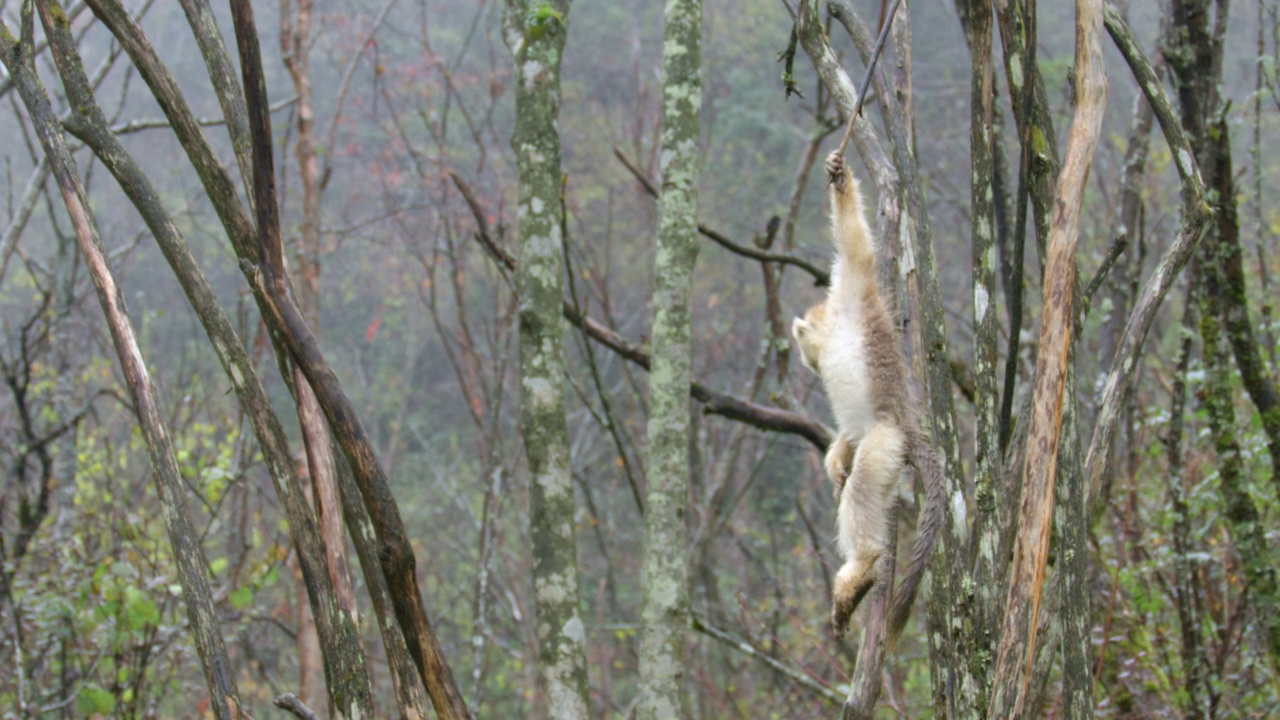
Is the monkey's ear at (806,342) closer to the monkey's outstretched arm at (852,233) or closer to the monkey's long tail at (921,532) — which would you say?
the monkey's outstretched arm at (852,233)

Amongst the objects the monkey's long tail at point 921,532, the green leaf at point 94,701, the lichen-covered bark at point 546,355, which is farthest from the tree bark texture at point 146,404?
the green leaf at point 94,701

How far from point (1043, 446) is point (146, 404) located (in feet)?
4.08

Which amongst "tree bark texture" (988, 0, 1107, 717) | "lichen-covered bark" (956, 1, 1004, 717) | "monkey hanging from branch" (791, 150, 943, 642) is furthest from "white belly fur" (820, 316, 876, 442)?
"tree bark texture" (988, 0, 1107, 717)

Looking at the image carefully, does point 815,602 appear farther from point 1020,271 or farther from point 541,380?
point 1020,271

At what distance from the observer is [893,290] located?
7.06ft

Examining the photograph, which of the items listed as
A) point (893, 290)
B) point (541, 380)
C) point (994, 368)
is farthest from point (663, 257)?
point (994, 368)

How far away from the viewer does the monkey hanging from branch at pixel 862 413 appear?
1.84 metres

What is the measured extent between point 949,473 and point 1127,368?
28 cm

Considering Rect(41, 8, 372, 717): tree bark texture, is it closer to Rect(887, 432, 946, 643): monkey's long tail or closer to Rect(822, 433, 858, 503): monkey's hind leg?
Rect(887, 432, 946, 643): monkey's long tail

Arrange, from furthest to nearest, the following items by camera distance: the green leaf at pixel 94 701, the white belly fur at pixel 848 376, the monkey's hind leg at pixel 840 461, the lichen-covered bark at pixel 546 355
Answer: the green leaf at pixel 94 701 → the lichen-covered bark at pixel 546 355 → the monkey's hind leg at pixel 840 461 → the white belly fur at pixel 848 376

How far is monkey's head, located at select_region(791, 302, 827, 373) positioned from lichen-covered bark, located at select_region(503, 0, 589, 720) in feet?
2.15

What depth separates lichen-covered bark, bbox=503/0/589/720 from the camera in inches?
102

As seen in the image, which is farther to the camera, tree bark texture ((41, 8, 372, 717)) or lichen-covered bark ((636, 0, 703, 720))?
lichen-covered bark ((636, 0, 703, 720))

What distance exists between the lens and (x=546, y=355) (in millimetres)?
2750
